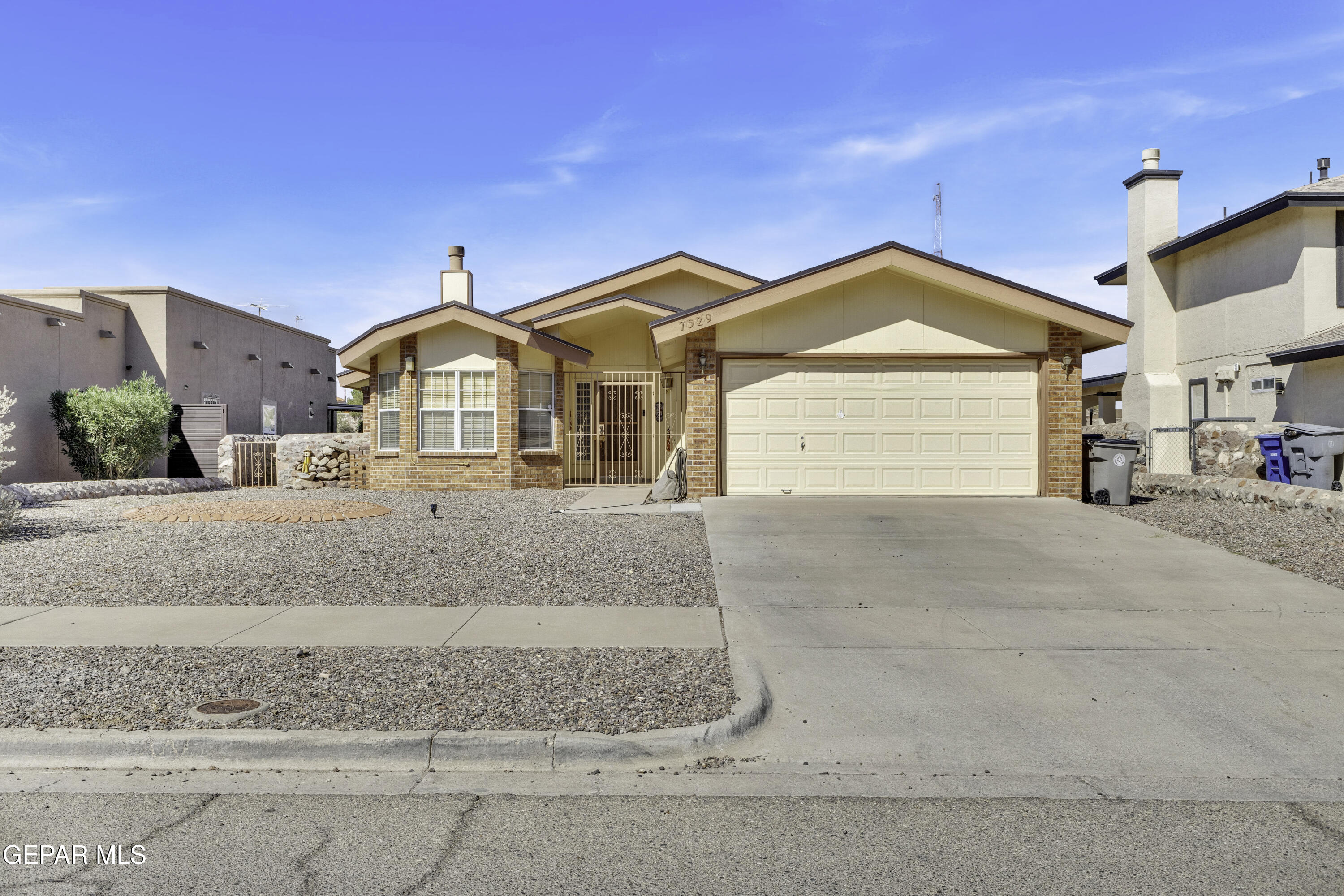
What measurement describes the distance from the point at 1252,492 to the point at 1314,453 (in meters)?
2.43

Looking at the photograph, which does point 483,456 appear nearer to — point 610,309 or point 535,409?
point 535,409

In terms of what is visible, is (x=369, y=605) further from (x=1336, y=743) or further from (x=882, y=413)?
(x=882, y=413)

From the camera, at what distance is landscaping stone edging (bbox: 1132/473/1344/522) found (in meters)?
11.3

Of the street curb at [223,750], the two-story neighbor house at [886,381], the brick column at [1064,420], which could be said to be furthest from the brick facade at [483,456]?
the street curb at [223,750]

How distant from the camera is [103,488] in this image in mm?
17047

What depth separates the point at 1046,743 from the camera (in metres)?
4.30

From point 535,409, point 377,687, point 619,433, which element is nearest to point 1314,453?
point 619,433

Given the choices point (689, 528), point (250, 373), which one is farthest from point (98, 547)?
point (250, 373)

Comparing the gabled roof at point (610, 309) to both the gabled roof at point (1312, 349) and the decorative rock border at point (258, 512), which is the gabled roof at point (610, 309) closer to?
the decorative rock border at point (258, 512)

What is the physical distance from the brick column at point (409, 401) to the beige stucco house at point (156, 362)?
7.53 m

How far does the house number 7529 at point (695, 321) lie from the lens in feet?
42.5

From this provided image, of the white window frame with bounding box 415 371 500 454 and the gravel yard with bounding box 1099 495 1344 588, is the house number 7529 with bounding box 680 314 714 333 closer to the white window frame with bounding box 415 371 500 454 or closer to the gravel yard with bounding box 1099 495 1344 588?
the white window frame with bounding box 415 371 500 454

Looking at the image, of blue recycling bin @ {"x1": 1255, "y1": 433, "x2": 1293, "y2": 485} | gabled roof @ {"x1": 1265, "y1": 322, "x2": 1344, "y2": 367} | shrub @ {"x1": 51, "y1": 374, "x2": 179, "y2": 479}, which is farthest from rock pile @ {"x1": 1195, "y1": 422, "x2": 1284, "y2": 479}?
shrub @ {"x1": 51, "y1": 374, "x2": 179, "y2": 479}

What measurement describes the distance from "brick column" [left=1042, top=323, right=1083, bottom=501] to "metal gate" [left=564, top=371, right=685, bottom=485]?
7.30 meters
